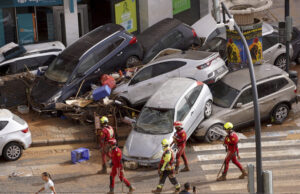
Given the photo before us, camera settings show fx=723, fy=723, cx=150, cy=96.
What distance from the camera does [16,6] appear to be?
28.8 meters

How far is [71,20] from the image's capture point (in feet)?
95.5

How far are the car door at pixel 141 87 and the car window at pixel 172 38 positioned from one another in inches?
130

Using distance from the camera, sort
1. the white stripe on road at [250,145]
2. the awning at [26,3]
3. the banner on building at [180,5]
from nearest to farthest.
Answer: the white stripe on road at [250,145] < the awning at [26,3] < the banner on building at [180,5]

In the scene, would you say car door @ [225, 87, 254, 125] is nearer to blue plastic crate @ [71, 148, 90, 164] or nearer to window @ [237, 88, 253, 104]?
window @ [237, 88, 253, 104]

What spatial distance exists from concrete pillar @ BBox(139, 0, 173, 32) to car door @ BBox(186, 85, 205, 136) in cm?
904

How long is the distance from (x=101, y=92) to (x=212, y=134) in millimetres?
3949

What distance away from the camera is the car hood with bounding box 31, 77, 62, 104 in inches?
967

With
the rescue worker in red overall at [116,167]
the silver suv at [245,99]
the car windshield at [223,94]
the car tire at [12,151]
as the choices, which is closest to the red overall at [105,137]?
the rescue worker in red overall at [116,167]

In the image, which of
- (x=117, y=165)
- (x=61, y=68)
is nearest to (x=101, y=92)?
(x=61, y=68)

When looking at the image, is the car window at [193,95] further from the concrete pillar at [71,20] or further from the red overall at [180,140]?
the concrete pillar at [71,20]

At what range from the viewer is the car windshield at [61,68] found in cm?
2489

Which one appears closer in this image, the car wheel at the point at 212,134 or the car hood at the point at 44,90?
the car wheel at the point at 212,134

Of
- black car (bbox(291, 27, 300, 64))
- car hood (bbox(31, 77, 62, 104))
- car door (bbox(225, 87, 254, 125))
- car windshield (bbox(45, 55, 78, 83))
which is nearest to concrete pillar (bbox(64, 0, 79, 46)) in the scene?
car windshield (bbox(45, 55, 78, 83))

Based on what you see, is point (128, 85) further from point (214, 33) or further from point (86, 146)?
point (214, 33)
